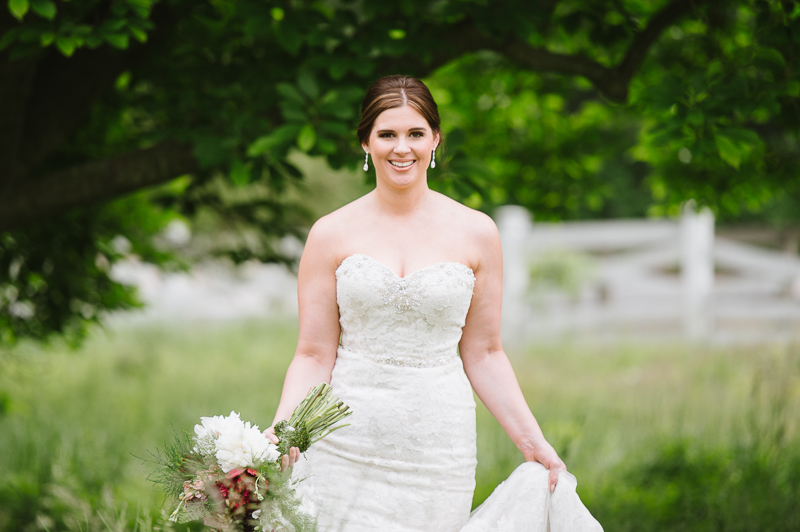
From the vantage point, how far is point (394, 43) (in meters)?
2.81

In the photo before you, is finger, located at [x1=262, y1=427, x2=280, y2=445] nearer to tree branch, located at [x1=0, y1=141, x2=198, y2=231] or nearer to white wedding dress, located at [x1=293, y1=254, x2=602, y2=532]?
white wedding dress, located at [x1=293, y1=254, x2=602, y2=532]

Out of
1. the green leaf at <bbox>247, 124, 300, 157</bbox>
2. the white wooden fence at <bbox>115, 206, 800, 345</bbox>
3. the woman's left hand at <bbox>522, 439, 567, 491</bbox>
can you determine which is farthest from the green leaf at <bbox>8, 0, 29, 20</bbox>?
the white wooden fence at <bbox>115, 206, 800, 345</bbox>

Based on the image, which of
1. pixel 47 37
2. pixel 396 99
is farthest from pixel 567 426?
pixel 47 37

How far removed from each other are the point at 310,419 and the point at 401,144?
2.62 ft

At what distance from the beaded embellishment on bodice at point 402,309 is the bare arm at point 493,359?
8cm

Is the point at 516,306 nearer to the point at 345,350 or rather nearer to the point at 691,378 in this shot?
the point at 691,378

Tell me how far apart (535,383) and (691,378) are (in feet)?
5.40

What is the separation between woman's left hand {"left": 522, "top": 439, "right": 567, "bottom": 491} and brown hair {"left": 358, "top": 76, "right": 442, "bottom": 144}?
3.22 feet

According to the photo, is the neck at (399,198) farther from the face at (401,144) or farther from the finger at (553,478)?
the finger at (553,478)

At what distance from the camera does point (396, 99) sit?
195 cm

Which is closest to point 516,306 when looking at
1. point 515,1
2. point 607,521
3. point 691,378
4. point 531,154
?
point 691,378

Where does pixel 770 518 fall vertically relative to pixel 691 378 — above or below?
below

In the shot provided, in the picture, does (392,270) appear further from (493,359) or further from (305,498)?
(305,498)

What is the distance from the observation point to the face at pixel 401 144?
76.7 inches
